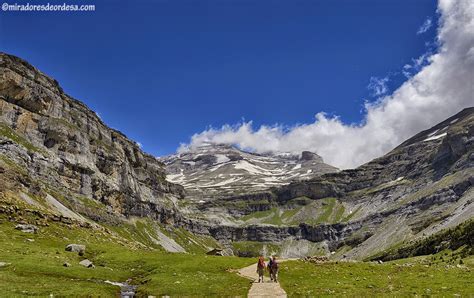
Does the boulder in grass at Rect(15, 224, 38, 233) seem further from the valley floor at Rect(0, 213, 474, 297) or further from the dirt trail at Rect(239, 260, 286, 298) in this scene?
the dirt trail at Rect(239, 260, 286, 298)

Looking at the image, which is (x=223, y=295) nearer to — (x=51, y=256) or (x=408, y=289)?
(x=408, y=289)

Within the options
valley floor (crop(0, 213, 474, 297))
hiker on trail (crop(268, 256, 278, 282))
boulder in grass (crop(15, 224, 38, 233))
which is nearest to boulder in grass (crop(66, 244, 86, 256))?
valley floor (crop(0, 213, 474, 297))

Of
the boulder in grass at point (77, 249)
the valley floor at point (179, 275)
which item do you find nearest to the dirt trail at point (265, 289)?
the valley floor at point (179, 275)

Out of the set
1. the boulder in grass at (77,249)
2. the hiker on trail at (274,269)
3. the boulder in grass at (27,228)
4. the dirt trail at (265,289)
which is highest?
the boulder in grass at (27,228)

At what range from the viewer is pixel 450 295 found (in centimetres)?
3244

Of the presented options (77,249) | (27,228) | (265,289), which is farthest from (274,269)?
(27,228)

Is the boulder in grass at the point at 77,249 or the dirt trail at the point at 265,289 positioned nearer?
the dirt trail at the point at 265,289

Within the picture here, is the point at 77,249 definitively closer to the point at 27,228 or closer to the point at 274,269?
the point at 27,228

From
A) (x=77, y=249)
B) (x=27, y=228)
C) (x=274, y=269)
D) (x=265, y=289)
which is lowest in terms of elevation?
(x=265, y=289)

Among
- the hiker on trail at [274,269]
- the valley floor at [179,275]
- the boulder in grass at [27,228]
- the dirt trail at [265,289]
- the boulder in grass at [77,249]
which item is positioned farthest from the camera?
the boulder in grass at [27,228]

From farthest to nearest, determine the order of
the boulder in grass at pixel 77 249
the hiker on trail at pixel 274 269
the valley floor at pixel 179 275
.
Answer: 1. the boulder in grass at pixel 77 249
2. the hiker on trail at pixel 274 269
3. the valley floor at pixel 179 275

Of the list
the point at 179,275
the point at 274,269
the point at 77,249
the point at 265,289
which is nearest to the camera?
the point at 265,289

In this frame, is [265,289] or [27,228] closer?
[265,289]

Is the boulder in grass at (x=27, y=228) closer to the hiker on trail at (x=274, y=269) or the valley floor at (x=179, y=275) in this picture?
the valley floor at (x=179, y=275)
